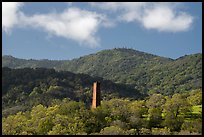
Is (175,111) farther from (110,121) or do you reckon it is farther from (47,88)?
(47,88)

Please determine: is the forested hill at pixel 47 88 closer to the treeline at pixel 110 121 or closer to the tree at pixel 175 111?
the treeline at pixel 110 121

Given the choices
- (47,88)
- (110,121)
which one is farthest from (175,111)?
(47,88)

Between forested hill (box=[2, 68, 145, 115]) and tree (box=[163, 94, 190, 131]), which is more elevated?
forested hill (box=[2, 68, 145, 115])

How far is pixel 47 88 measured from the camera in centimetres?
12375

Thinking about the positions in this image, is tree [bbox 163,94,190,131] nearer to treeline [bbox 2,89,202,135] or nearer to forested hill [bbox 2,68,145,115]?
treeline [bbox 2,89,202,135]

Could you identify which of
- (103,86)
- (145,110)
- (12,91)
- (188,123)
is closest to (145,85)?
(103,86)

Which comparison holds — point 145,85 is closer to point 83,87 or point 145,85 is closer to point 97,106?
point 83,87

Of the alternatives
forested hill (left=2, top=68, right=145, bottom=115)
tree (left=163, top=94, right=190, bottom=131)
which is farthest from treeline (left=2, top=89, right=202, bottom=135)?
forested hill (left=2, top=68, right=145, bottom=115)

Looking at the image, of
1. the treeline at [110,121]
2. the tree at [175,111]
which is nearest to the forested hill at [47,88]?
the treeline at [110,121]

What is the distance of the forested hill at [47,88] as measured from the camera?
110188 millimetres

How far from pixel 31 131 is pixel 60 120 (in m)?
3.53

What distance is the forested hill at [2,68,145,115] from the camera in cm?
11019

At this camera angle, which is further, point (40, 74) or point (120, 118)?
point (40, 74)

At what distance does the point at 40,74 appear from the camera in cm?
13788
